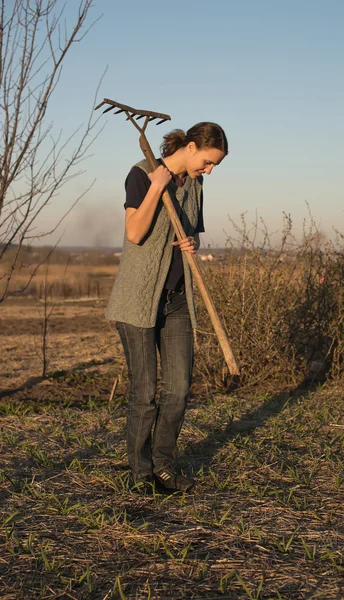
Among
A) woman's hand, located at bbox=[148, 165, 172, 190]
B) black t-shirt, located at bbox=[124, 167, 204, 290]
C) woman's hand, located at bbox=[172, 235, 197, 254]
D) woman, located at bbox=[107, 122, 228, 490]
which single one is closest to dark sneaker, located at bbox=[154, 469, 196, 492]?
woman, located at bbox=[107, 122, 228, 490]

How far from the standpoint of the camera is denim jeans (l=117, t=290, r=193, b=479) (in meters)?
3.56

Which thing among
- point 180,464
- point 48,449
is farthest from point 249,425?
point 48,449

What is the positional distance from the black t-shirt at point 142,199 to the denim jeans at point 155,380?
7 centimetres

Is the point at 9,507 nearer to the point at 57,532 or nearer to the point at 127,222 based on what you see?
the point at 57,532

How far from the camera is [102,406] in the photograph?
19.8 feet

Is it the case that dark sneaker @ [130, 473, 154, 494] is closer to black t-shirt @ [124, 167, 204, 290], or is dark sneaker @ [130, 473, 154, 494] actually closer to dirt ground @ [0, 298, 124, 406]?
black t-shirt @ [124, 167, 204, 290]

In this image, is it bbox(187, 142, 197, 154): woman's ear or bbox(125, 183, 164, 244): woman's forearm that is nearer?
bbox(125, 183, 164, 244): woman's forearm

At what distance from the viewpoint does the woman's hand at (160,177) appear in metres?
3.35

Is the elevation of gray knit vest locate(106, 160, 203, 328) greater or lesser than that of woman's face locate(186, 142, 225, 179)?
lesser

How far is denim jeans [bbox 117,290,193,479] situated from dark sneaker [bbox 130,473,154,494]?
2cm

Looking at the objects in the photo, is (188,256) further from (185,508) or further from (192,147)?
(185,508)

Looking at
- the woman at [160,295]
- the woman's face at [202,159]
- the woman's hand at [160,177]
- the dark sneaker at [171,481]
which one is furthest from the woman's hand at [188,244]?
the dark sneaker at [171,481]

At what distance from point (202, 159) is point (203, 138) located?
0.33 ft

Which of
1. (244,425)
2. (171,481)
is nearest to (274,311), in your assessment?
(244,425)
